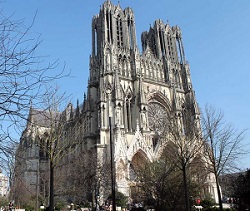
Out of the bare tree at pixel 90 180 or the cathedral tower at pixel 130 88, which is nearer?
the bare tree at pixel 90 180

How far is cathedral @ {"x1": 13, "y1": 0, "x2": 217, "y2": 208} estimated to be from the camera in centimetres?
3297

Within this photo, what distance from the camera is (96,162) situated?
2783 cm

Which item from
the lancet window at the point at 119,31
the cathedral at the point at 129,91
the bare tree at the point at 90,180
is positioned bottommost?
the bare tree at the point at 90,180

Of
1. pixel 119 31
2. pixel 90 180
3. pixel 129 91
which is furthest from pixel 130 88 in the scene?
pixel 90 180

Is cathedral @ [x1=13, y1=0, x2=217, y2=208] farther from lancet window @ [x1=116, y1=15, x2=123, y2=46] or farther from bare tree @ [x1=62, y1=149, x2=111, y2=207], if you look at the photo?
bare tree @ [x1=62, y1=149, x2=111, y2=207]

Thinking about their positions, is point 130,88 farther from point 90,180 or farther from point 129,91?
point 90,180

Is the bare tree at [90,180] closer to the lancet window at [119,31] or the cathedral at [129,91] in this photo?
the cathedral at [129,91]

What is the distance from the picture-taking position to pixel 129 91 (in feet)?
127

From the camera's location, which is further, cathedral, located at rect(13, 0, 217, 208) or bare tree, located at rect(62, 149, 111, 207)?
cathedral, located at rect(13, 0, 217, 208)

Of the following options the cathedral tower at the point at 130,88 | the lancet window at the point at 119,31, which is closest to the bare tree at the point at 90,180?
the cathedral tower at the point at 130,88

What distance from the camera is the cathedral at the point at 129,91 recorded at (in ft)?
108

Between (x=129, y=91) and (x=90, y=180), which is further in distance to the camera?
(x=129, y=91)

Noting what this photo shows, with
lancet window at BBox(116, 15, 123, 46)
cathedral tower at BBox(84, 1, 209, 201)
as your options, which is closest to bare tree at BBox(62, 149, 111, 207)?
cathedral tower at BBox(84, 1, 209, 201)

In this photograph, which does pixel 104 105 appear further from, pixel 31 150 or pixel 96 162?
pixel 31 150
